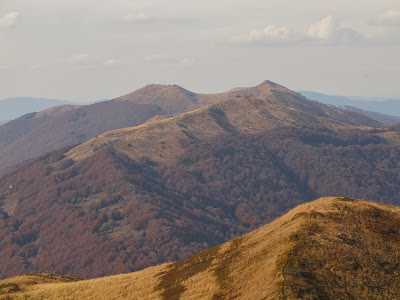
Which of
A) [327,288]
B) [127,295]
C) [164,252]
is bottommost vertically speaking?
[164,252]

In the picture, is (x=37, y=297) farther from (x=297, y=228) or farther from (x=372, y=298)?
(x=372, y=298)

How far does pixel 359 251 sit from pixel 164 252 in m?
175

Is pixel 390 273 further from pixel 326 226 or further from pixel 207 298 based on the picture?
pixel 207 298

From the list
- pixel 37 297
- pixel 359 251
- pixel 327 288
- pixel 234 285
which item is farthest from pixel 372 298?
pixel 37 297

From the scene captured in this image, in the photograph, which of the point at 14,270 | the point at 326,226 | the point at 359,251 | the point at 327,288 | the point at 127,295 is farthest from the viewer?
the point at 14,270

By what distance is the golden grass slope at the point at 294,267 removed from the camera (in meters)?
27.4

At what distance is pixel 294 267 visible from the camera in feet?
92.5

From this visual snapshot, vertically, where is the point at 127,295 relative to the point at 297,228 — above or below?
below

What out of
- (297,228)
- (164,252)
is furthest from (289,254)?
(164,252)

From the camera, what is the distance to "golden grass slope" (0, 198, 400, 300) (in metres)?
27.4

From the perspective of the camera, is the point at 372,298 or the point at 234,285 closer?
the point at 372,298

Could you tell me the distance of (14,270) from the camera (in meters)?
198

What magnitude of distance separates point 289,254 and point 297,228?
503 centimetres

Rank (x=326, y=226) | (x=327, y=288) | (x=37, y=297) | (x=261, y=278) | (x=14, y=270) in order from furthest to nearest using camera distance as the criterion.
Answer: (x=14, y=270)
(x=37, y=297)
(x=326, y=226)
(x=261, y=278)
(x=327, y=288)
